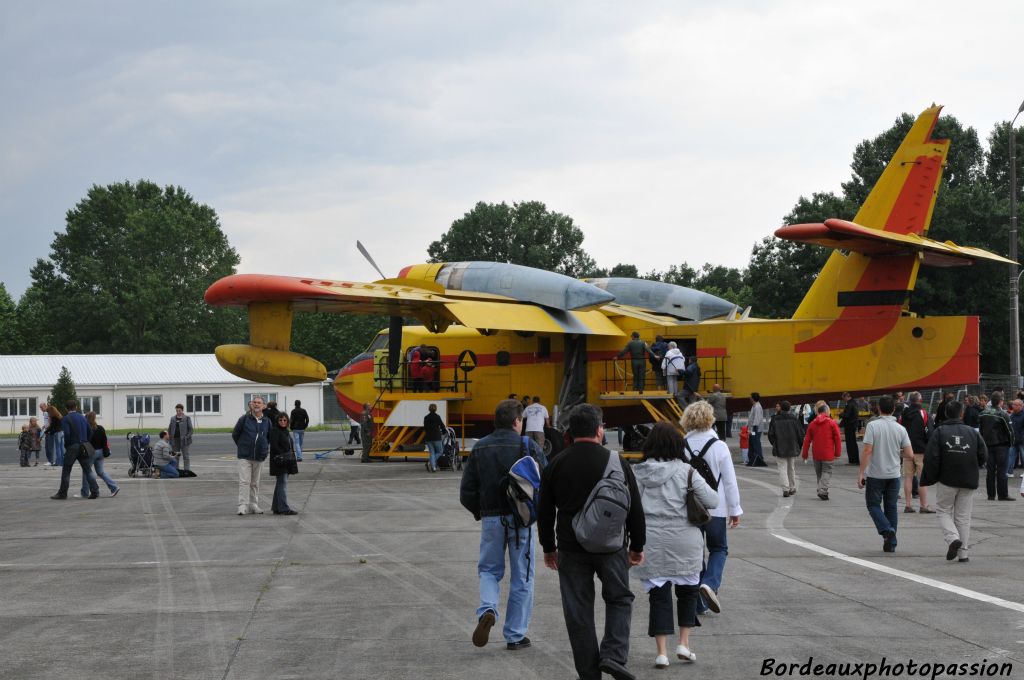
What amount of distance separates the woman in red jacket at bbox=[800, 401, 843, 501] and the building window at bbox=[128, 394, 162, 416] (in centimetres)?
4760

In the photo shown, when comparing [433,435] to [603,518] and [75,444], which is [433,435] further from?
[603,518]

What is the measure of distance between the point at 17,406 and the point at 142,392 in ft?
22.5

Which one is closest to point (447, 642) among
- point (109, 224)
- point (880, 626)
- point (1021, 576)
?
point (880, 626)

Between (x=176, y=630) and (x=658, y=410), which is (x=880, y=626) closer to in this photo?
(x=176, y=630)

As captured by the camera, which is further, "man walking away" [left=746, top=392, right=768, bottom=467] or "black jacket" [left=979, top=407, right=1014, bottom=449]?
"man walking away" [left=746, top=392, right=768, bottom=467]

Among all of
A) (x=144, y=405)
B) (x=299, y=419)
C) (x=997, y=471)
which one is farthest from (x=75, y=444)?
(x=144, y=405)

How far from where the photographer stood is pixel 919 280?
4694 cm

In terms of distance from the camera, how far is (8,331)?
8750 cm

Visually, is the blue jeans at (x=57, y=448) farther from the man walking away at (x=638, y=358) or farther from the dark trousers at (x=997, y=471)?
the dark trousers at (x=997, y=471)

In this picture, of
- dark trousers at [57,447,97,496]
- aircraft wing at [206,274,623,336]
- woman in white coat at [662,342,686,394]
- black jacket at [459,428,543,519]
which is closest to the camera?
black jacket at [459,428,543,519]

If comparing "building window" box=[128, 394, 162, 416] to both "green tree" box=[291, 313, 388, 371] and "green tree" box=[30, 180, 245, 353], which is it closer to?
"green tree" box=[291, 313, 388, 371]

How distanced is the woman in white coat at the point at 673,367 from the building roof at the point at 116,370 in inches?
1526

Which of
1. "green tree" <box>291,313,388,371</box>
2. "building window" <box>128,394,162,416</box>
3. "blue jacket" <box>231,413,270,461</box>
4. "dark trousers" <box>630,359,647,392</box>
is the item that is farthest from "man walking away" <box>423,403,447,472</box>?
"green tree" <box>291,313,388,371</box>

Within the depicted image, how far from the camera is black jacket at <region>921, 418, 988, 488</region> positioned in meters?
11.5
